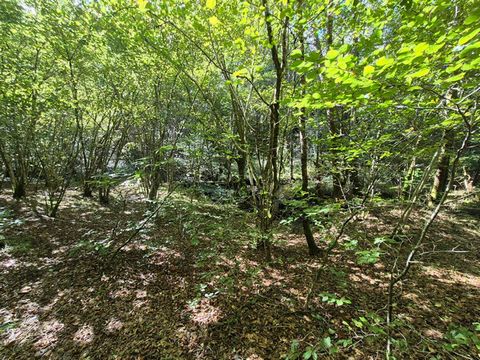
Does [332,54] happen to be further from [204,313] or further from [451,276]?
[451,276]

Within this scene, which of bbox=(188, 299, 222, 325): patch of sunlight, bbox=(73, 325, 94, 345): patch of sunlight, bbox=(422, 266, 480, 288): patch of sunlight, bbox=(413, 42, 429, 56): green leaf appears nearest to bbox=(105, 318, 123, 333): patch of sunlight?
bbox=(73, 325, 94, 345): patch of sunlight

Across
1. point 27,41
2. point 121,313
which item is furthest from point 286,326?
point 27,41

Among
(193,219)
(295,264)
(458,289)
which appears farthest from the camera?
(193,219)

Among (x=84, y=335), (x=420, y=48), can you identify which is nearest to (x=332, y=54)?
(x=420, y=48)

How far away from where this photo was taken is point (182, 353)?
3.08 meters

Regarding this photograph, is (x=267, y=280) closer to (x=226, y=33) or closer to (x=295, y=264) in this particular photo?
(x=295, y=264)

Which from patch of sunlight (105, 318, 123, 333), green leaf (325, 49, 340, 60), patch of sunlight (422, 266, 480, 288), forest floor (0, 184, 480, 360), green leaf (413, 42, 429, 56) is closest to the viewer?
green leaf (413, 42, 429, 56)

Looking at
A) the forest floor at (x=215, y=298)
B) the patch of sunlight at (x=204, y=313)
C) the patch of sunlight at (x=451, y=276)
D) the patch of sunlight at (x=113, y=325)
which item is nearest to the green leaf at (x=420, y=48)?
the forest floor at (x=215, y=298)

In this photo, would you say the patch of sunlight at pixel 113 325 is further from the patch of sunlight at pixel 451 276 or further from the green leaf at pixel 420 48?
the patch of sunlight at pixel 451 276

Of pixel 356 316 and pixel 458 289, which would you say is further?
pixel 458 289

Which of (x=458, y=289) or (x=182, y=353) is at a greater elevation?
(x=458, y=289)

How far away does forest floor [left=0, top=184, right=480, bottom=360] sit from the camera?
310 centimetres

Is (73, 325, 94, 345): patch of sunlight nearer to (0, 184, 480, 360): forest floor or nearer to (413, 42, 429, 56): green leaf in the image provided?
(0, 184, 480, 360): forest floor

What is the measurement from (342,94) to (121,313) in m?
4.59
